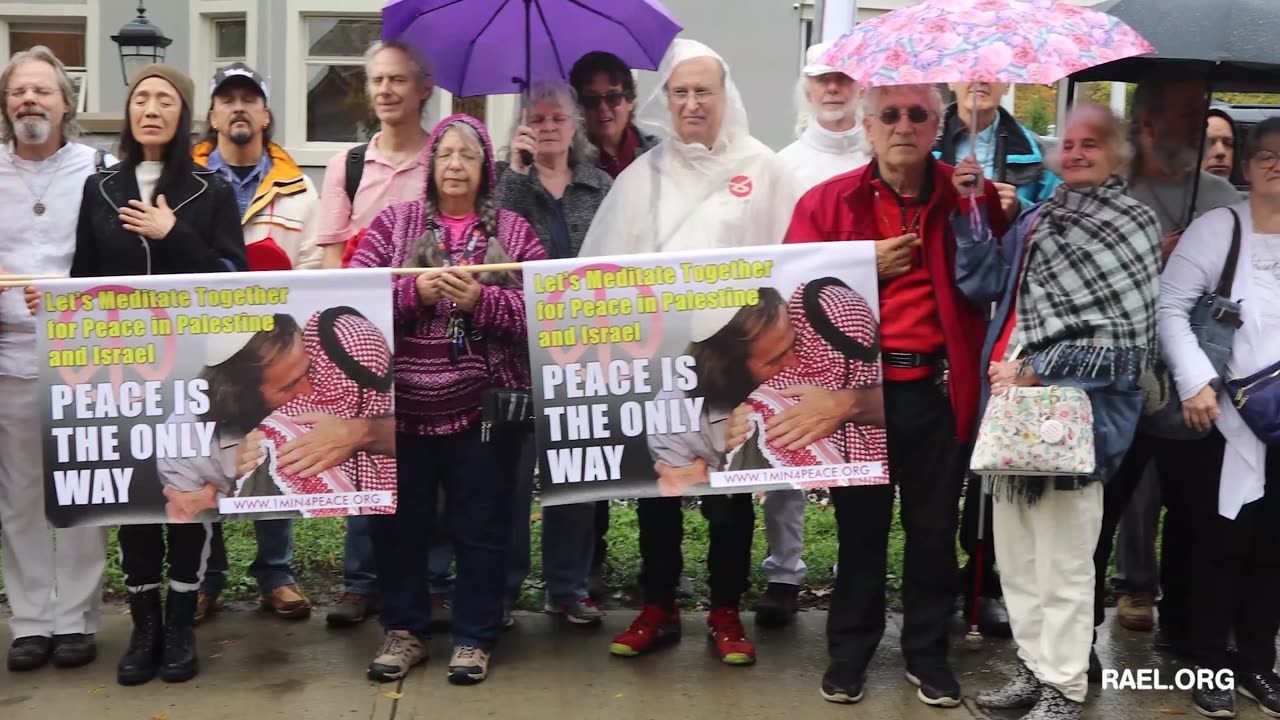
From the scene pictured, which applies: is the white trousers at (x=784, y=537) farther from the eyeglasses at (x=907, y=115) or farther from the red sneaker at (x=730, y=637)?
the eyeglasses at (x=907, y=115)

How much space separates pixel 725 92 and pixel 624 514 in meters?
3.11

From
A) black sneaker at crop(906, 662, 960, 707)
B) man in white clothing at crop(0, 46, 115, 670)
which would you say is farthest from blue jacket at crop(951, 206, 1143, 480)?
man in white clothing at crop(0, 46, 115, 670)

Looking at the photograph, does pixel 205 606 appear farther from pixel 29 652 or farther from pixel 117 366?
pixel 117 366

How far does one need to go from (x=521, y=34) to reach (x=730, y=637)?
8.49 feet

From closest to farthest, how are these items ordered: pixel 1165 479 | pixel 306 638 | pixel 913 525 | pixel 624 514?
pixel 913 525, pixel 1165 479, pixel 306 638, pixel 624 514

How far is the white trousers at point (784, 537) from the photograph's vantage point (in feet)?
18.9

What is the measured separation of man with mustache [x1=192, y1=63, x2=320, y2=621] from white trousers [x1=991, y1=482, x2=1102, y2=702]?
2.94 m

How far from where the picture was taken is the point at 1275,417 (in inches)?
180

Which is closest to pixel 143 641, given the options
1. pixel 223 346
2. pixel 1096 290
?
pixel 223 346

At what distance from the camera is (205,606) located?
5.72 metres

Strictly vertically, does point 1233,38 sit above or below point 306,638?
above

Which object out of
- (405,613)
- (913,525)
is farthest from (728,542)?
(405,613)

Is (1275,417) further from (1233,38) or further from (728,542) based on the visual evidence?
(728,542)

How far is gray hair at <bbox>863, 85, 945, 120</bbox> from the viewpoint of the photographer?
463 centimetres
